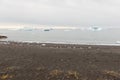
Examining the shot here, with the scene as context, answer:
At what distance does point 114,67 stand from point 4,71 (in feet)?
23.9

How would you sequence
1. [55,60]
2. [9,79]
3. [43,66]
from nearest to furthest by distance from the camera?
[9,79], [43,66], [55,60]

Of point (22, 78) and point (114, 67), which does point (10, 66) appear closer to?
point (22, 78)

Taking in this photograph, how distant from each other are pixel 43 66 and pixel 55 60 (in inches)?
102

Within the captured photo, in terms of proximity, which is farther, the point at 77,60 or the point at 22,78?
the point at 77,60

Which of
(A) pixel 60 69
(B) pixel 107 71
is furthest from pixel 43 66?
(B) pixel 107 71

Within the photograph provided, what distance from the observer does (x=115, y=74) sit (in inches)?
722

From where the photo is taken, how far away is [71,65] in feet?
68.6

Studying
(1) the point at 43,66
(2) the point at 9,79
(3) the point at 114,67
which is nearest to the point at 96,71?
(3) the point at 114,67

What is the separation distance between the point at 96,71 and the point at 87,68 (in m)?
1.01

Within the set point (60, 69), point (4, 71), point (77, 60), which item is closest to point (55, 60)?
point (77, 60)

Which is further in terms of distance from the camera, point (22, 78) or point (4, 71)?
point (4, 71)

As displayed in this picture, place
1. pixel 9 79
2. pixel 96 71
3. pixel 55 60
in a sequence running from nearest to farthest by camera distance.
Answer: pixel 9 79
pixel 96 71
pixel 55 60

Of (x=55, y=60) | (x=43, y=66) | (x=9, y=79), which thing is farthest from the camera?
(x=55, y=60)

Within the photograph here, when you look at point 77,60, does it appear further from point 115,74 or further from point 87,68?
point 115,74
